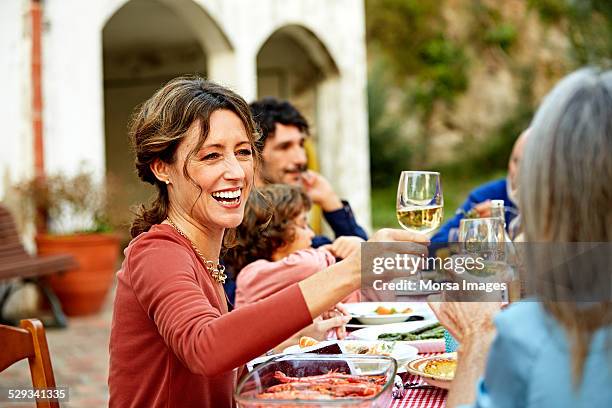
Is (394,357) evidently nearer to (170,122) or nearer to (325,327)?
(325,327)

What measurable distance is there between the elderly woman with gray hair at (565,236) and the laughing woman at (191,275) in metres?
0.51

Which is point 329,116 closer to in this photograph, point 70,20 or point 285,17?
point 285,17

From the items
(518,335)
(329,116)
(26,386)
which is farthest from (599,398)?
(329,116)

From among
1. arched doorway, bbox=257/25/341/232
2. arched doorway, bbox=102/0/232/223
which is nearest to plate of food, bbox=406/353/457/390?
arched doorway, bbox=102/0/232/223

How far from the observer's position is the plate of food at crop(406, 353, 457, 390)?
1877 mm

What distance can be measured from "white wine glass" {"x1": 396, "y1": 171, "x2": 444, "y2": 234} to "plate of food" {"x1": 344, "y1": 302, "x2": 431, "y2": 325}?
0.75 metres

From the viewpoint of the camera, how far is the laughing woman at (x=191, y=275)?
5.34ft

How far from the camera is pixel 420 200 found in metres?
2.10

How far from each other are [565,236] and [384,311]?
5.85 feet

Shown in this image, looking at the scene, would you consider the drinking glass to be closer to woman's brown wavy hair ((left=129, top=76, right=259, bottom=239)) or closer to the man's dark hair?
woman's brown wavy hair ((left=129, top=76, right=259, bottom=239))

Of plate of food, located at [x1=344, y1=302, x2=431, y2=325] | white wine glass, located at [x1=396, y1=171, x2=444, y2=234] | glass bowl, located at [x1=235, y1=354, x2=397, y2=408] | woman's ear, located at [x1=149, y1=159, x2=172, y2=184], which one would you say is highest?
woman's ear, located at [x1=149, y1=159, x2=172, y2=184]

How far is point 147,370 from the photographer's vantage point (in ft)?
6.41

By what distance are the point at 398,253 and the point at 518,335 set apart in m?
0.55

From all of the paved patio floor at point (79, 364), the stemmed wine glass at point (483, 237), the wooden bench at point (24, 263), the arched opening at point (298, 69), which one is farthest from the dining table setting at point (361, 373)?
the arched opening at point (298, 69)
